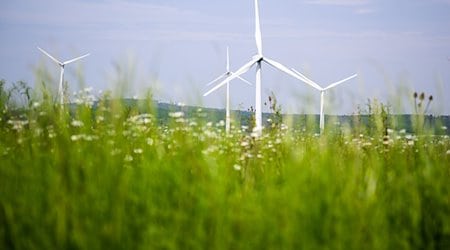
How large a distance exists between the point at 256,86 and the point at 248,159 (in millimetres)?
10139

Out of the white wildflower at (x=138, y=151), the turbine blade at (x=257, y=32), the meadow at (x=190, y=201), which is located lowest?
the meadow at (x=190, y=201)

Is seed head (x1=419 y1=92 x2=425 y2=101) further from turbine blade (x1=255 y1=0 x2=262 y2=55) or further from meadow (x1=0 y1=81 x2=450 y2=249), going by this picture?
turbine blade (x1=255 y1=0 x2=262 y2=55)

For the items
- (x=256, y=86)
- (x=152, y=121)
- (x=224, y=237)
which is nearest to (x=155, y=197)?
(x=224, y=237)

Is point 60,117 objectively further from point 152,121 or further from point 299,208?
point 299,208

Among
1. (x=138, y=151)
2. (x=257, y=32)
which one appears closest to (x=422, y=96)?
(x=138, y=151)

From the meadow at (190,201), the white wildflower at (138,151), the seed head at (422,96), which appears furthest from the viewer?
the seed head at (422,96)

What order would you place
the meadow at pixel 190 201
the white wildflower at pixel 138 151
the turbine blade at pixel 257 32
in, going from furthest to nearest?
the turbine blade at pixel 257 32 → the white wildflower at pixel 138 151 → the meadow at pixel 190 201

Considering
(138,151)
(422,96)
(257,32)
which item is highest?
(257,32)

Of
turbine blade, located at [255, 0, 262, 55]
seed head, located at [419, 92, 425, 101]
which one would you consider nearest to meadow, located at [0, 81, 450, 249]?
seed head, located at [419, 92, 425, 101]

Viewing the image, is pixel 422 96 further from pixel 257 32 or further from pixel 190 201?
pixel 257 32

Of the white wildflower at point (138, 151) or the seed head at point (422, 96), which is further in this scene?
the seed head at point (422, 96)

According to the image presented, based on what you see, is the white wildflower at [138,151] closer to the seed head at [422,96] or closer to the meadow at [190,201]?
the meadow at [190,201]

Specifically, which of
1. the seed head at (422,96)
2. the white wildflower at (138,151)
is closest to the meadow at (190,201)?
the white wildflower at (138,151)

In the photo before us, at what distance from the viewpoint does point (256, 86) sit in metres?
19.5
